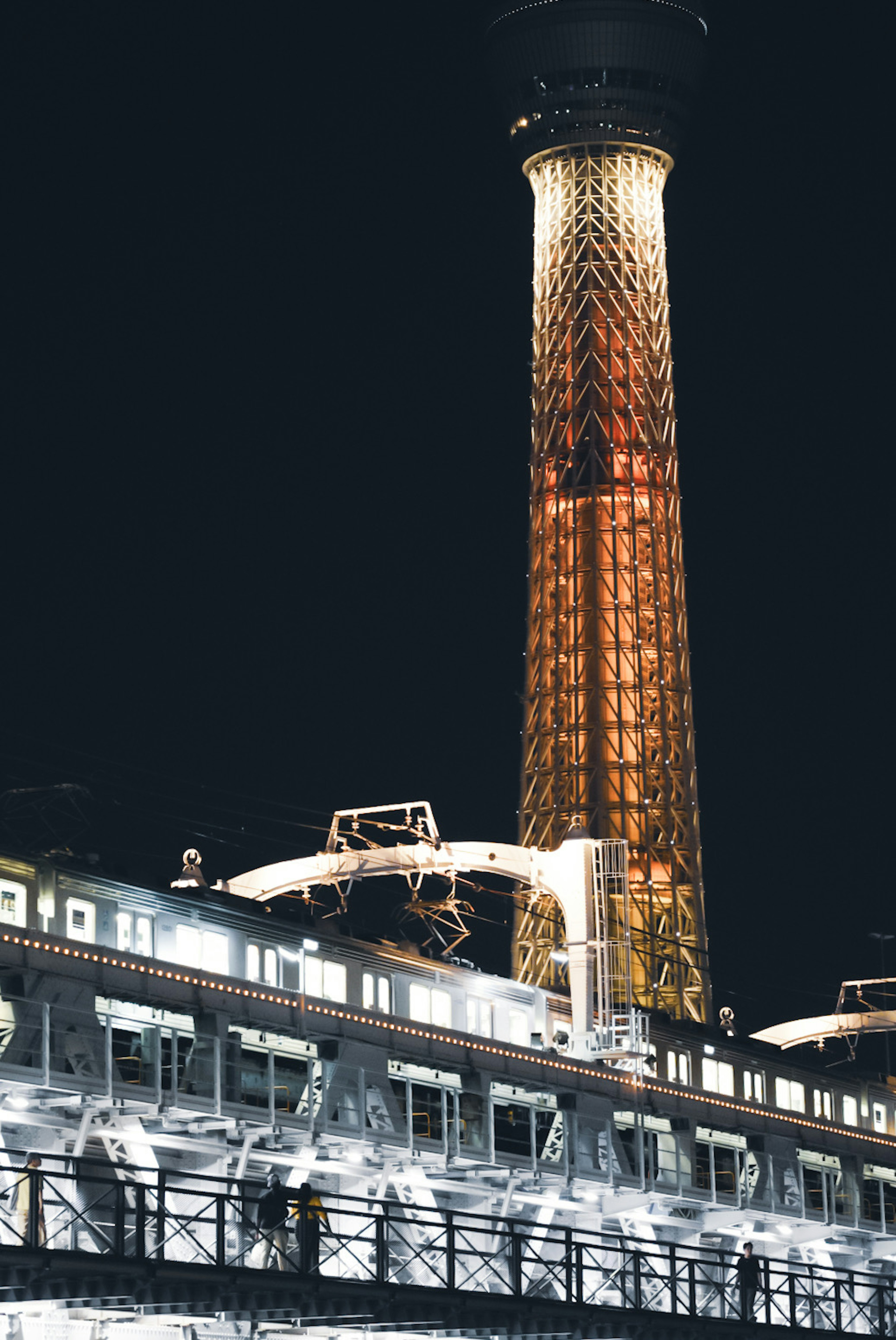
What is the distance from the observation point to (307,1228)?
39.9 meters

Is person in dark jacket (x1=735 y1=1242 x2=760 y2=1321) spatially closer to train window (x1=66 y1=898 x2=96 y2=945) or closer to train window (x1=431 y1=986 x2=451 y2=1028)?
train window (x1=431 y1=986 x2=451 y2=1028)

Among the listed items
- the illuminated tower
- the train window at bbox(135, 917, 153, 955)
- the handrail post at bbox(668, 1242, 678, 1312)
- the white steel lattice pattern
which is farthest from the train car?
the illuminated tower

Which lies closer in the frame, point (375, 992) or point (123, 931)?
point (123, 931)

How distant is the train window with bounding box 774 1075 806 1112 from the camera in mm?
86625

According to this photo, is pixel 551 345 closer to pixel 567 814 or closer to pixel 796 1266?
pixel 567 814

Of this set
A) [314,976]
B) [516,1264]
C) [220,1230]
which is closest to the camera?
[220,1230]

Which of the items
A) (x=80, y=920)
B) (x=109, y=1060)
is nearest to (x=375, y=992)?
(x=80, y=920)

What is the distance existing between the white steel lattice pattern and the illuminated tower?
97 millimetres

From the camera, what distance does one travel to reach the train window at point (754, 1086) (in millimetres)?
84500

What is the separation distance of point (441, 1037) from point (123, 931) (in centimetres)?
779

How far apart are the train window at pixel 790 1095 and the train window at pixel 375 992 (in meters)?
26.2

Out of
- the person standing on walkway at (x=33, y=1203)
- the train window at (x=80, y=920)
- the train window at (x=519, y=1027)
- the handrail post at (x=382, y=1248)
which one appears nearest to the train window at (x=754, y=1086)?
the train window at (x=519, y=1027)

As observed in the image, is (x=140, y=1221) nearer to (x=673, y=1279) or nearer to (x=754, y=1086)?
(x=673, y=1279)

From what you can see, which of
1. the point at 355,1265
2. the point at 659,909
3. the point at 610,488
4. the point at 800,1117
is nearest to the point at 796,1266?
the point at 800,1117
